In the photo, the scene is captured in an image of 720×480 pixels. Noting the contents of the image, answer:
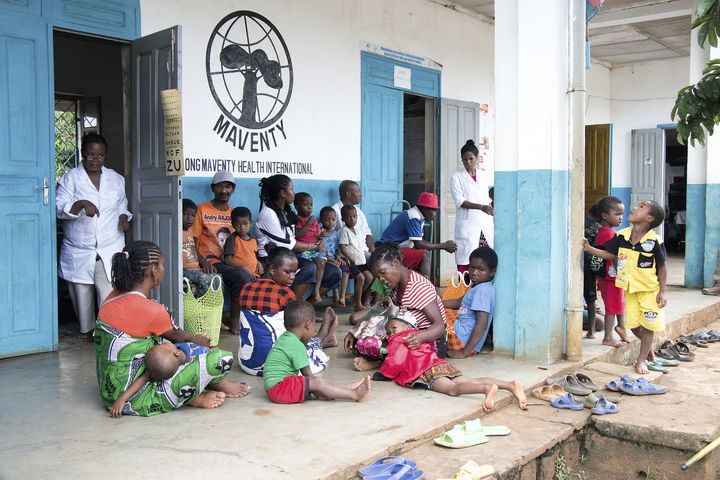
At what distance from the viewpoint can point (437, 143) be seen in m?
8.77

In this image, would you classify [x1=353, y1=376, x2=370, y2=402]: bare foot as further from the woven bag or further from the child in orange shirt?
the child in orange shirt

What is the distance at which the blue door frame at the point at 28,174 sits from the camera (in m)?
4.68

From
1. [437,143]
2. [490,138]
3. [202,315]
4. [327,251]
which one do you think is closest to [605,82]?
[490,138]

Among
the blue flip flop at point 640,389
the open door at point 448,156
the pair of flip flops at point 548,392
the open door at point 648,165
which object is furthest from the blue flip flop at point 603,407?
the open door at point 648,165

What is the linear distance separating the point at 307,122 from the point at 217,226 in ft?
5.74

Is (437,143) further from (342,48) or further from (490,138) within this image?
(342,48)

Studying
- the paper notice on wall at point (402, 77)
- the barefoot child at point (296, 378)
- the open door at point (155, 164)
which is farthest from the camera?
the paper notice on wall at point (402, 77)

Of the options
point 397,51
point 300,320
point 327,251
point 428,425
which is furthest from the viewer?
point 397,51

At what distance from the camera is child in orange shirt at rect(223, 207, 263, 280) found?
5629mm

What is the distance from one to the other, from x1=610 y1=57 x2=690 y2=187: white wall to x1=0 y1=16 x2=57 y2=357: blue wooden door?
1171cm

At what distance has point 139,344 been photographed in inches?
135

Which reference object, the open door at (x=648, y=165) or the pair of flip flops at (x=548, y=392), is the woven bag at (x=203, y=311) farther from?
the open door at (x=648, y=165)

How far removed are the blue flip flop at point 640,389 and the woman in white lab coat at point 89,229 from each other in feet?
12.1

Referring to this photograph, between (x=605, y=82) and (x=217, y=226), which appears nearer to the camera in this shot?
(x=217, y=226)
